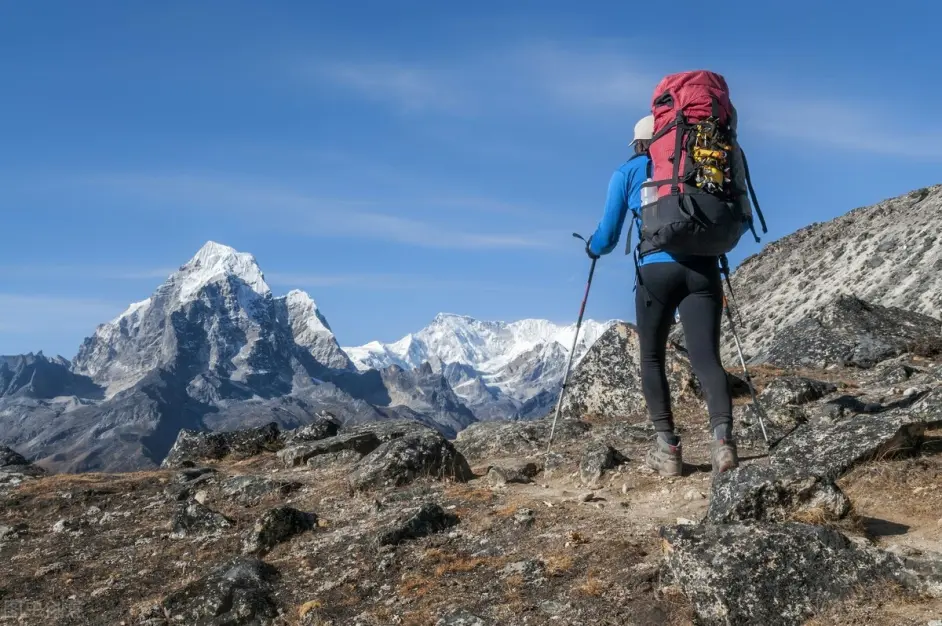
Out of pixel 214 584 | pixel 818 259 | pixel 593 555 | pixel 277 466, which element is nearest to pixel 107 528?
pixel 277 466

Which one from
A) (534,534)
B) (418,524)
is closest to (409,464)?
(418,524)

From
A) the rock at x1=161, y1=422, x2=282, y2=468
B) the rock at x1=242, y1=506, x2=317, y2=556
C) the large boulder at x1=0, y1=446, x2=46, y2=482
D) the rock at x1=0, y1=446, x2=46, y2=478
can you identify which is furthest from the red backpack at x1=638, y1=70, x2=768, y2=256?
the rock at x1=0, y1=446, x2=46, y2=478

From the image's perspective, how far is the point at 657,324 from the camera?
9.73 metres

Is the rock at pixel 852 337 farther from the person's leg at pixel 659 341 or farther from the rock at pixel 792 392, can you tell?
the person's leg at pixel 659 341

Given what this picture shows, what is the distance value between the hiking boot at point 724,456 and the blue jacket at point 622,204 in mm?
2317

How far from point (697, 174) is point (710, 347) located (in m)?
2.10

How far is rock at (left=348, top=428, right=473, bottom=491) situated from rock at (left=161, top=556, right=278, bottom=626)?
3424mm

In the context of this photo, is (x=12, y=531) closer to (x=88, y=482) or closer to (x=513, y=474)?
(x=88, y=482)

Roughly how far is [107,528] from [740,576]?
1178 centimetres

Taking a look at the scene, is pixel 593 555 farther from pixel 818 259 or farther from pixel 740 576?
pixel 818 259

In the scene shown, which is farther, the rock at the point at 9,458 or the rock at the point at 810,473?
the rock at the point at 9,458

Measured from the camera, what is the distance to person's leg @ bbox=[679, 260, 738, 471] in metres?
9.26

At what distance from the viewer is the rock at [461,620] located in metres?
7.05

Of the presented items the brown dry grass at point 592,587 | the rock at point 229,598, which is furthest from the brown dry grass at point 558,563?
the rock at point 229,598
